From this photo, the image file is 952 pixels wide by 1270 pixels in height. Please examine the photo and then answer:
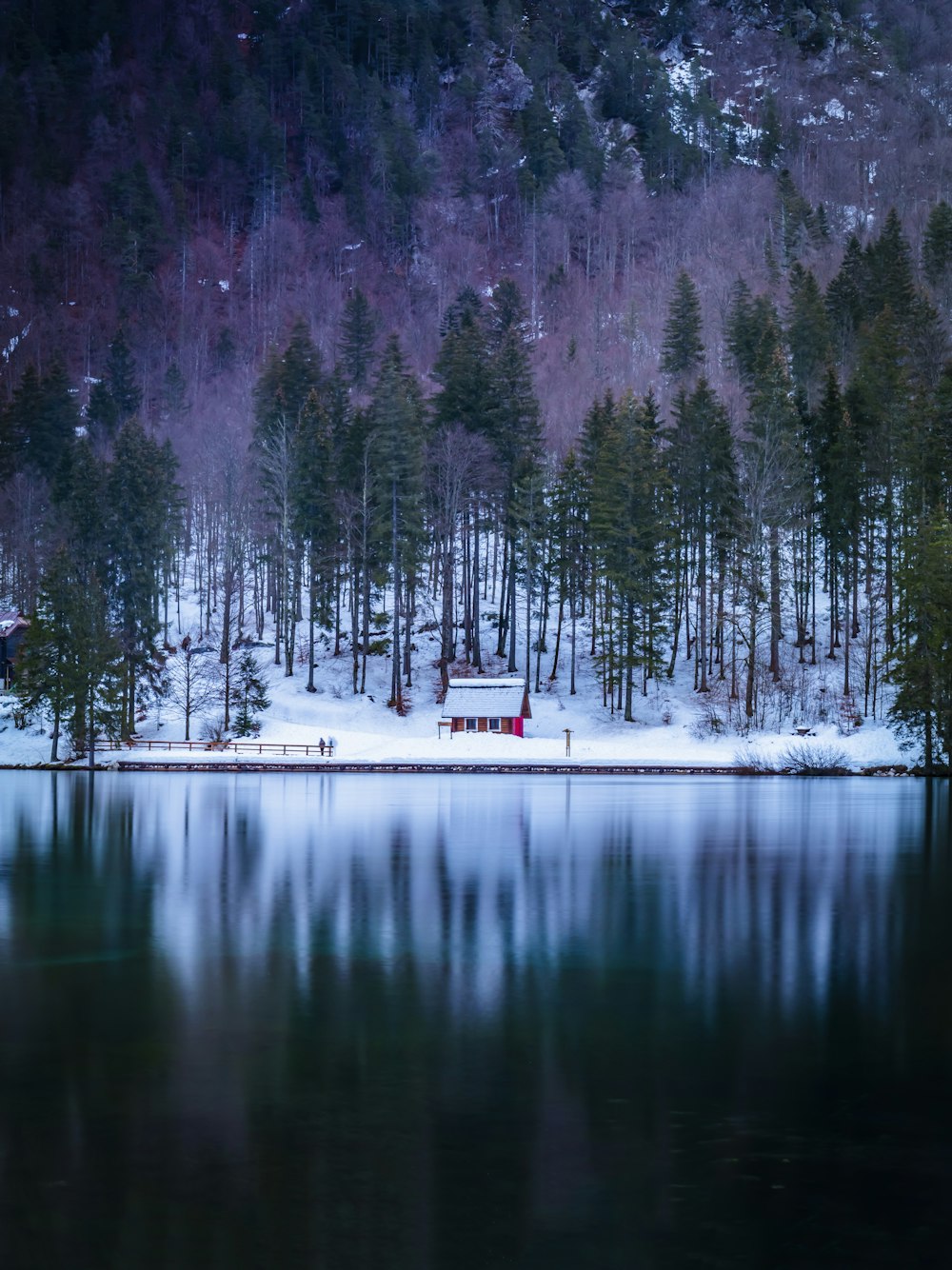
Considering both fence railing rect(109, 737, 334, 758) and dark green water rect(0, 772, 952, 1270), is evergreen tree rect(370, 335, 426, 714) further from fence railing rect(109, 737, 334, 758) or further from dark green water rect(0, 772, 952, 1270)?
dark green water rect(0, 772, 952, 1270)

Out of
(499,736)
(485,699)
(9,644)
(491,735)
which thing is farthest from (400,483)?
(9,644)

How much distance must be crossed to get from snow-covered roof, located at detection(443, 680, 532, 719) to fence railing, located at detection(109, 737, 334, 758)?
6.83 m

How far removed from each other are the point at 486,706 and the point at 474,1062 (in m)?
51.8

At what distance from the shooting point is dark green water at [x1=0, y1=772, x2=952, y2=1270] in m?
8.00

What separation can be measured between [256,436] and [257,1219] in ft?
269

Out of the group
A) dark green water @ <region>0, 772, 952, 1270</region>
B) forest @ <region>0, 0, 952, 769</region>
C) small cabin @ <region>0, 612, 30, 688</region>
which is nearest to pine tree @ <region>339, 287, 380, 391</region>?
forest @ <region>0, 0, 952, 769</region>

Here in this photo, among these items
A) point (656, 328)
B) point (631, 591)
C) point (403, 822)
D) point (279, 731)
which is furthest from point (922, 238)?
point (403, 822)

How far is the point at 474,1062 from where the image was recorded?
39.0 feet

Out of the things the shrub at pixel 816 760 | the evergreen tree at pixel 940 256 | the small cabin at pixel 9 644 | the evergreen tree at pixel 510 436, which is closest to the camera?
the shrub at pixel 816 760

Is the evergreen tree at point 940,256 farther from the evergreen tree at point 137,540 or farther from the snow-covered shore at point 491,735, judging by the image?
the evergreen tree at point 137,540

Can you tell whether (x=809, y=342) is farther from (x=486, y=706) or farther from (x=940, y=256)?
(x=486, y=706)

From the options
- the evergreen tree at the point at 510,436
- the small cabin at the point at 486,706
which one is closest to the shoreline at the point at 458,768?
the small cabin at the point at 486,706

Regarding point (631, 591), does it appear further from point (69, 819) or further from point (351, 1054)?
point (351, 1054)

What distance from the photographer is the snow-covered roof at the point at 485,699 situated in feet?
209
